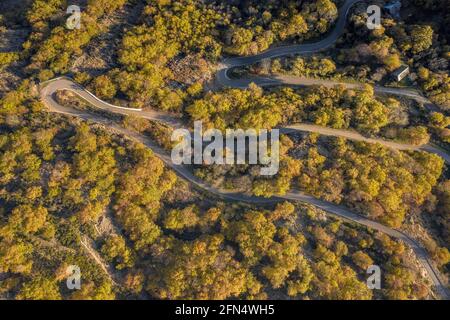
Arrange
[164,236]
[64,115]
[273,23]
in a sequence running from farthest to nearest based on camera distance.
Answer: [273,23]
[64,115]
[164,236]

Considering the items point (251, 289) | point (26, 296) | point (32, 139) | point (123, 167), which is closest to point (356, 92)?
point (251, 289)

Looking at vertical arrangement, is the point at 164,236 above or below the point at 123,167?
below

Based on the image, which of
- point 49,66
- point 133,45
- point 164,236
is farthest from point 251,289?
point 49,66

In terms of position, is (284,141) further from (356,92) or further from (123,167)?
(123,167)

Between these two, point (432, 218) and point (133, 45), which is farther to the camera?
point (133, 45)

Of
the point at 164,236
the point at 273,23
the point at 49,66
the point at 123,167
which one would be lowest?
the point at 164,236

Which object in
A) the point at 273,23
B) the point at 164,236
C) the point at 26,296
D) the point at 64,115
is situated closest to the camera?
the point at 26,296
